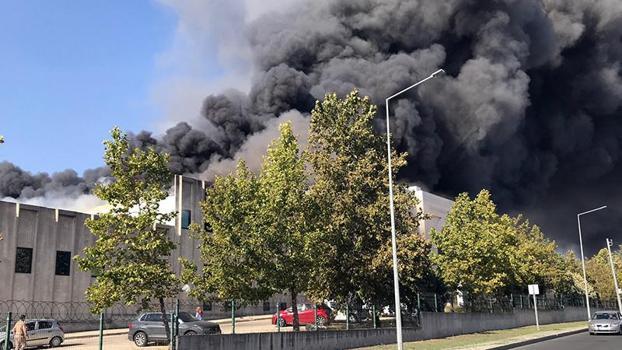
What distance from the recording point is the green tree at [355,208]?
27.8 meters

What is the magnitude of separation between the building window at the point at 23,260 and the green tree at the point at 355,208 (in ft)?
72.4

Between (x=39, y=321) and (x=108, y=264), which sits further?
(x=39, y=321)

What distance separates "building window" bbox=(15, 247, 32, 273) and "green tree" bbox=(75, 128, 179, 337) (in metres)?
23.4

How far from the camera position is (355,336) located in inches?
924

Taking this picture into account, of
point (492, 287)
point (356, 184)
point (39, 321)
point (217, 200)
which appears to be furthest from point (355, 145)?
point (39, 321)

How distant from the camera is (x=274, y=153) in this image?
955 inches

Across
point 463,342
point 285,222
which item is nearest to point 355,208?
point 285,222

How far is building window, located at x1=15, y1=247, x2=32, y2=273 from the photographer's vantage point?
38.5 meters

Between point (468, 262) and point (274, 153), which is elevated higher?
point (274, 153)

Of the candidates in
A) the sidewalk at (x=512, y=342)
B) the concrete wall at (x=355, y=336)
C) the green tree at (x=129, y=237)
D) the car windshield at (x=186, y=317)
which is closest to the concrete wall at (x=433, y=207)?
the concrete wall at (x=355, y=336)

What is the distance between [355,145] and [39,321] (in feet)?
62.4

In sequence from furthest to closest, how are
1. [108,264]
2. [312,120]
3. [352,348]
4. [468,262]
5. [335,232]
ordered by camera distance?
[468,262] → [312,120] → [335,232] → [352,348] → [108,264]

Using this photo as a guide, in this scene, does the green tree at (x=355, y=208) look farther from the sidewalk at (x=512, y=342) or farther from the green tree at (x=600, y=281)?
the green tree at (x=600, y=281)

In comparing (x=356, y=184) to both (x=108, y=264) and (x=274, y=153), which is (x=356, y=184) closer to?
(x=274, y=153)
